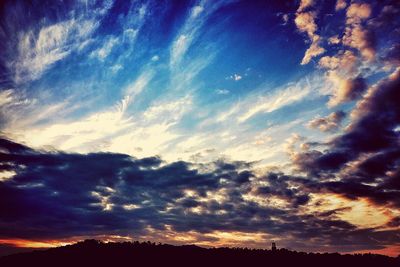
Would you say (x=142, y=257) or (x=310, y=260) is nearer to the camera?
(x=142, y=257)

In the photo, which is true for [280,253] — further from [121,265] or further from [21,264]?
[21,264]

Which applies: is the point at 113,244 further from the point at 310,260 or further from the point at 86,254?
the point at 310,260

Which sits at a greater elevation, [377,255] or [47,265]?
[377,255]

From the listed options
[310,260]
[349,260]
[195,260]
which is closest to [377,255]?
[349,260]

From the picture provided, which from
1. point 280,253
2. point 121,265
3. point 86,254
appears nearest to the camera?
point 121,265

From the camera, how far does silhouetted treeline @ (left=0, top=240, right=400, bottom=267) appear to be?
136 feet

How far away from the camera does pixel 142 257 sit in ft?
138

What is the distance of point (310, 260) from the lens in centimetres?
4662

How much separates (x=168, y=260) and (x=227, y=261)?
8.10 meters

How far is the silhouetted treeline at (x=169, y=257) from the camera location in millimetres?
41312

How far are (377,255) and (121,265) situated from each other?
39.9 meters

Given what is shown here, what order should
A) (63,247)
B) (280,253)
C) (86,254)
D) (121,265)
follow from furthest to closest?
→ (280,253)
(63,247)
(86,254)
(121,265)

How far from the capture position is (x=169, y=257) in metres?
43.1

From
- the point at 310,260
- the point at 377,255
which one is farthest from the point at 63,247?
the point at 377,255
